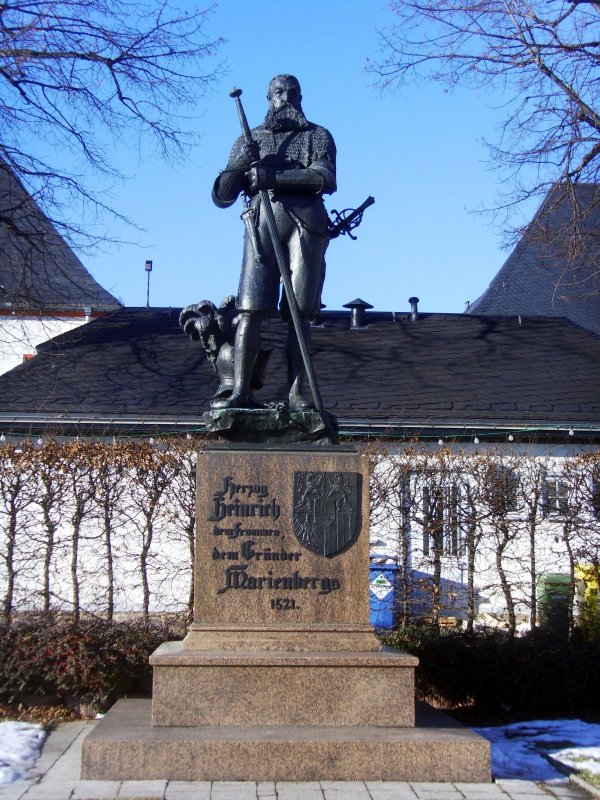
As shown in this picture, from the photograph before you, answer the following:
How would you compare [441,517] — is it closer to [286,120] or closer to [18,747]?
[286,120]

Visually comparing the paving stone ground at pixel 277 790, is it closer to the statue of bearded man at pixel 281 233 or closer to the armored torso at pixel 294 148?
the statue of bearded man at pixel 281 233

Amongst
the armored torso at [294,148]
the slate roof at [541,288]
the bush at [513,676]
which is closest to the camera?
the armored torso at [294,148]

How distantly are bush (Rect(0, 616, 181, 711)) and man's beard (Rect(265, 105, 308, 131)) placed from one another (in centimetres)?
436

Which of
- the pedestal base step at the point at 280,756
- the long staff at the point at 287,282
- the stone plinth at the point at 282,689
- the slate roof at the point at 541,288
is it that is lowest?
the pedestal base step at the point at 280,756

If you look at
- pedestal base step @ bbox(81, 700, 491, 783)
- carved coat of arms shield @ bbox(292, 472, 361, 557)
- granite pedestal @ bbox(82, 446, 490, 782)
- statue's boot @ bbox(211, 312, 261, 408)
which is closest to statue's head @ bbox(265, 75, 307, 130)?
statue's boot @ bbox(211, 312, 261, 408)

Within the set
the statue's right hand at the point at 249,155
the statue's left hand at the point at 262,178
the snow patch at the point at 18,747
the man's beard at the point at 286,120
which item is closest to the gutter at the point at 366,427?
the snow patch at the point at 18,747

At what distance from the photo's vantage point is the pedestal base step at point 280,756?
→ 219 inches

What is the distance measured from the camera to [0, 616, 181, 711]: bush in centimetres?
830

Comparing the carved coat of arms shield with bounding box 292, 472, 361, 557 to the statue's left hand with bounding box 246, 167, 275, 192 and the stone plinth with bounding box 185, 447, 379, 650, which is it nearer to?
the stone plinth with bounding box 185, 447, 379, 650

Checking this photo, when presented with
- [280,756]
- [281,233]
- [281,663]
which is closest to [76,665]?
[281,663]

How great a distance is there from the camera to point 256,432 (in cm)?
688

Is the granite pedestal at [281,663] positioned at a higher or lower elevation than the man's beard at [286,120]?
lower

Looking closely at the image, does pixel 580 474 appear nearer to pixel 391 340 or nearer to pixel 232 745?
pixel 232 745

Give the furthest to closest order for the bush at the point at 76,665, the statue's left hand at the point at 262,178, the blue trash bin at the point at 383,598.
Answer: the blue trash bin at the point at 383,598, the bush at the point at 76,665, the statue's left hand at the point at 262,178
